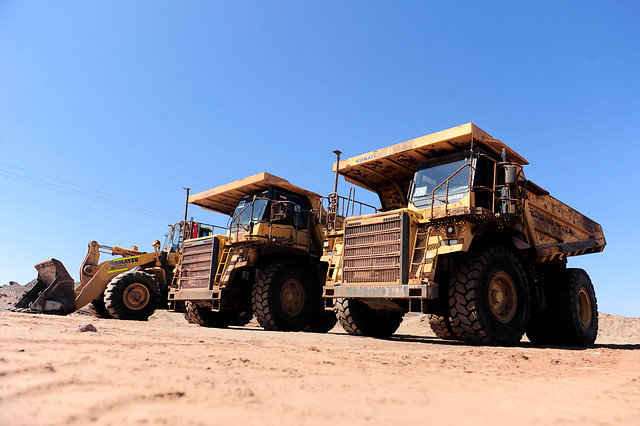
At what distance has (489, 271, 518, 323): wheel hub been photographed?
855cm

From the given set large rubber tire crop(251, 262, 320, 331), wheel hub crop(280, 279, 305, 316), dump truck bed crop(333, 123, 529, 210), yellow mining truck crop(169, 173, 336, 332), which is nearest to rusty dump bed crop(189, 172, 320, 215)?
yellow mining truck crop(169, 173, 336, 332)

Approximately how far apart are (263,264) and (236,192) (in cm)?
238

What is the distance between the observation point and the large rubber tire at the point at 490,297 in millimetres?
8023

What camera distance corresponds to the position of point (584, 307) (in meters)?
11.8

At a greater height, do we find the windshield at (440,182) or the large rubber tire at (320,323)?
→ the windshield at (440,182)

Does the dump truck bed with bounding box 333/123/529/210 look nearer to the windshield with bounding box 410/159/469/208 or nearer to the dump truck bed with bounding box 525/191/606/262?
the windshield with bounding box 410/159/469/208

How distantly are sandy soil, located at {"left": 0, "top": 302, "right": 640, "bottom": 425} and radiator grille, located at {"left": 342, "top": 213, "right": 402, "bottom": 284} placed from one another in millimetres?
3411

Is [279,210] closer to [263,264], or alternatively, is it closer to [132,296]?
[263,264]

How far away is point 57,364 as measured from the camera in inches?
134

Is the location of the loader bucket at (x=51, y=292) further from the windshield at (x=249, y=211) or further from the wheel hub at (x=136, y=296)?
the windshield at (x=249, y=211)

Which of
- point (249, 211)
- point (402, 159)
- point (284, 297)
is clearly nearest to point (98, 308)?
point (249, 211)

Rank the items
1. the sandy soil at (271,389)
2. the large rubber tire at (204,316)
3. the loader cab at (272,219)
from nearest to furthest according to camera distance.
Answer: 1. the sandy soil at (271,389)
2. the loader cab at (272,219)
3. the large rubber tire at (204,316)

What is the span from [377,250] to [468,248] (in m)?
1.63

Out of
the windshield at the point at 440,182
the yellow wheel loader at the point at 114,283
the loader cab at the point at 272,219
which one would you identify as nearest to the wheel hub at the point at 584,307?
the windshield at the point at 440,182
